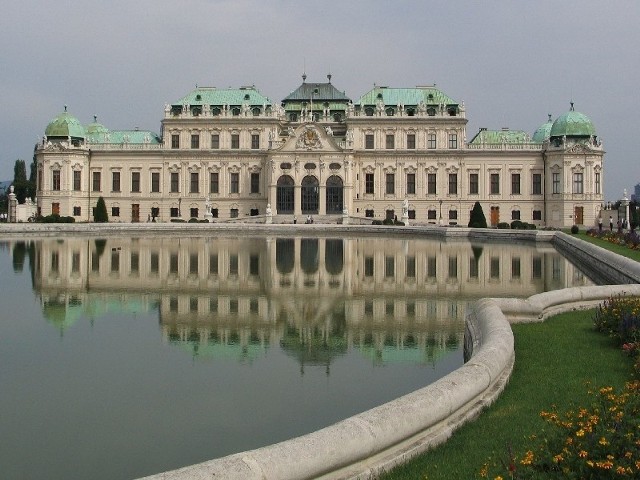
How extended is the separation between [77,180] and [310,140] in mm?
27168

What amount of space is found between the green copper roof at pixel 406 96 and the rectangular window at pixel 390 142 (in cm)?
381

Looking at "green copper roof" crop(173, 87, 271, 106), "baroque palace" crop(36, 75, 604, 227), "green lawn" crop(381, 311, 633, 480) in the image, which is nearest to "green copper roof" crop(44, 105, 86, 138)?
"baroque palace" crop(36, 75, 604, 227)

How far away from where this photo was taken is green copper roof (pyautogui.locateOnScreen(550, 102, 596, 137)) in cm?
7875

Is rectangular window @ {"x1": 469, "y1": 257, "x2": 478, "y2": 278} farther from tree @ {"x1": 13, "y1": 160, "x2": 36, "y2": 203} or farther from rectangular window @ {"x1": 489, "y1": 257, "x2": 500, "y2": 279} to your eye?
tree @ {"x1": 13, "y1": 160, "x2": 36, "y2": 203}

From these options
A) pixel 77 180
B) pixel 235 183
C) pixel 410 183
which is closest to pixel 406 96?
pixel 410 183

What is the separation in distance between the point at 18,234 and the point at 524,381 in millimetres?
58612

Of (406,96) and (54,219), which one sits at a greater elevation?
(406,96)

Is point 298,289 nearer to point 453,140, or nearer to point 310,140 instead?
point 310,140

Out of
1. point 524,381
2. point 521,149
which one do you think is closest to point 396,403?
point 524,381

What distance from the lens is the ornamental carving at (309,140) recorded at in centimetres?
7931

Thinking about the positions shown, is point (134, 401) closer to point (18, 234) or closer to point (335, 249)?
point (335, 249)

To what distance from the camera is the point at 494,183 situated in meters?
81.3

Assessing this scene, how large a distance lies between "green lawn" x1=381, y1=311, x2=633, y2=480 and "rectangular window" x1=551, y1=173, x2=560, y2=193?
65.8 meters

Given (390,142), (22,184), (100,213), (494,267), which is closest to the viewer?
(494,267)
